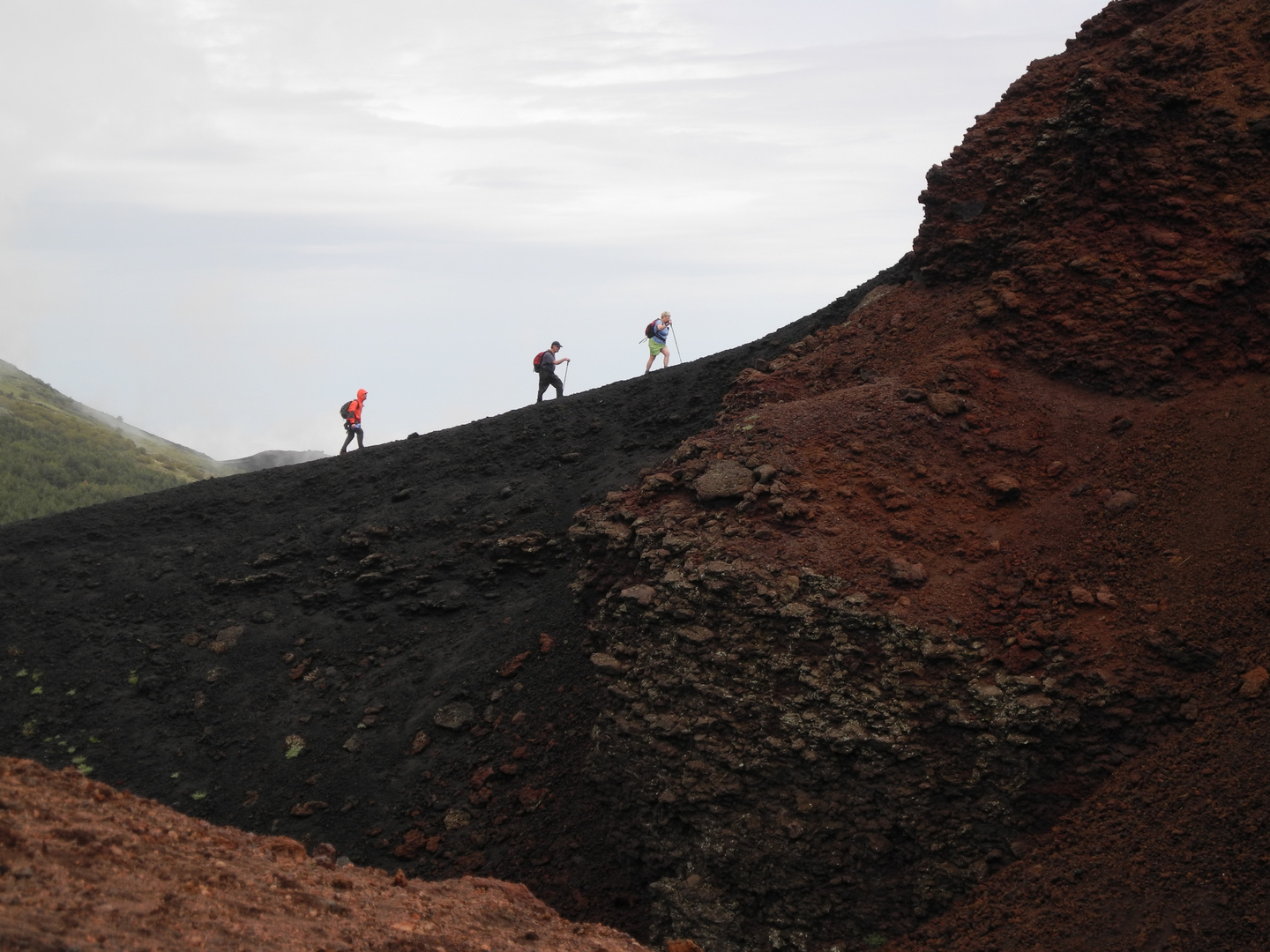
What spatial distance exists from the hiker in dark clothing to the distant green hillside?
18.4 m

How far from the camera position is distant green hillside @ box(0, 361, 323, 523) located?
33.1 m

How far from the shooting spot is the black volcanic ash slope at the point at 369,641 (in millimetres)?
10203

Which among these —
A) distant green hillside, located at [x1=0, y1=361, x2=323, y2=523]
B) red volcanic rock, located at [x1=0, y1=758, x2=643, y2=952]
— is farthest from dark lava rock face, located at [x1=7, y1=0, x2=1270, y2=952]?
distant green hillside, located at [x1=0, y1=361, x2=323, y2=523]

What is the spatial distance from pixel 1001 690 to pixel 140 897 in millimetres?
6225

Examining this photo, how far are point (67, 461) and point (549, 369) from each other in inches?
966

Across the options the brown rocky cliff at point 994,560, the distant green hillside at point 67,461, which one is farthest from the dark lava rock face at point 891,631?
the distant green hillside at point 67,461

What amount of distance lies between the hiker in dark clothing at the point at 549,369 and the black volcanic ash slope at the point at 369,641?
2576mm

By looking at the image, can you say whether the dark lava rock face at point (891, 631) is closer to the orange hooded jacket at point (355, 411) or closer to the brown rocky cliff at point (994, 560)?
the brown rocky cliff at point (994, 560)

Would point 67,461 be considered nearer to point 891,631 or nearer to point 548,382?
point 548,382

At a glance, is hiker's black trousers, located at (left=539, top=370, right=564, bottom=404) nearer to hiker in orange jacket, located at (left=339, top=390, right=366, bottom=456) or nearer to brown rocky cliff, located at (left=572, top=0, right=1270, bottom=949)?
hiker in orange jacket, located at (left=339, top=390, right=366, bottom=456)

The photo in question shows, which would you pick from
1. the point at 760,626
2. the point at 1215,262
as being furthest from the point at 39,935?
the point at 1215,262

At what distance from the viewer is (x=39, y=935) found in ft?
14.6

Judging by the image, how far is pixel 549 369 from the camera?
20844 mm

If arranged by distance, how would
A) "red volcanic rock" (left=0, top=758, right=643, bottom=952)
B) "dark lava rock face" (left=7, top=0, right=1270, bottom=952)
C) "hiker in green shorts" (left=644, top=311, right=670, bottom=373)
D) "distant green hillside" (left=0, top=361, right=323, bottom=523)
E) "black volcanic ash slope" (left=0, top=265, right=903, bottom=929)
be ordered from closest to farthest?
"red volcanic rock" (left=0, top=758, right=643, bottom=952) < "dark lava rock face" (left=7, top=0, right=1270, bottom=952) < "black volcanic ash slope" (left=0, top=265, right=903, bottom=929) < "hiker in green shorts" (left=644, top=311, right=670, bottom=373) < "distant green hillside" (left=0, top=361, right=323, bottom=523)
